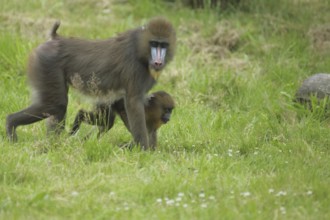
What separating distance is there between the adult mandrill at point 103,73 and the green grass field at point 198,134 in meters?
0.35

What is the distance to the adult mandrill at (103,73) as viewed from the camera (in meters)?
7.30

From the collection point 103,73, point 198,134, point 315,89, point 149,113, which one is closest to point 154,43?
point 103,73

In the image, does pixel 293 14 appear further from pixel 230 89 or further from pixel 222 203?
pixel 222 203

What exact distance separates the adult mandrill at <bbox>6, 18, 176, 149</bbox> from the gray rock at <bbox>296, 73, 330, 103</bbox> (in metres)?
2.17

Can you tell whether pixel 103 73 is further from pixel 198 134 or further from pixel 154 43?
pixel 198 134

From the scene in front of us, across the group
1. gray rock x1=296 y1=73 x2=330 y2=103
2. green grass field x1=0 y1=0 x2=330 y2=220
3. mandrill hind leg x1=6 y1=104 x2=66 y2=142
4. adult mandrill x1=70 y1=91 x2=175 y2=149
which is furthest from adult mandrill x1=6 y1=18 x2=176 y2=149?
gray rock x1=296 y1=73 x2=330 y2=103

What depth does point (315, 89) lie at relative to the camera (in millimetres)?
A: 8750

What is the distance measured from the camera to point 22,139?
752 centimetres

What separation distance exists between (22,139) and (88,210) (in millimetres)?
2397

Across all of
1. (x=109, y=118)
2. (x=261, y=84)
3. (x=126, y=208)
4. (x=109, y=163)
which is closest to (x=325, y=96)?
(x=261, y=84)

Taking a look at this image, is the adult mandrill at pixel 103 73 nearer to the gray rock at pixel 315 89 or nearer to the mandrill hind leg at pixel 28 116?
the mandrill hind leg at pixel 28 116

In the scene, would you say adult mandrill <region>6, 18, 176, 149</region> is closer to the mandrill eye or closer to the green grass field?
the mandrill eye

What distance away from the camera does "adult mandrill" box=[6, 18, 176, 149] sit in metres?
7.30

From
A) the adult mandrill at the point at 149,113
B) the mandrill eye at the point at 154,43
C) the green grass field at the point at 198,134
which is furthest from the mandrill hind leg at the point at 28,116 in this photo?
the mandrill eye at the point at 154,43
